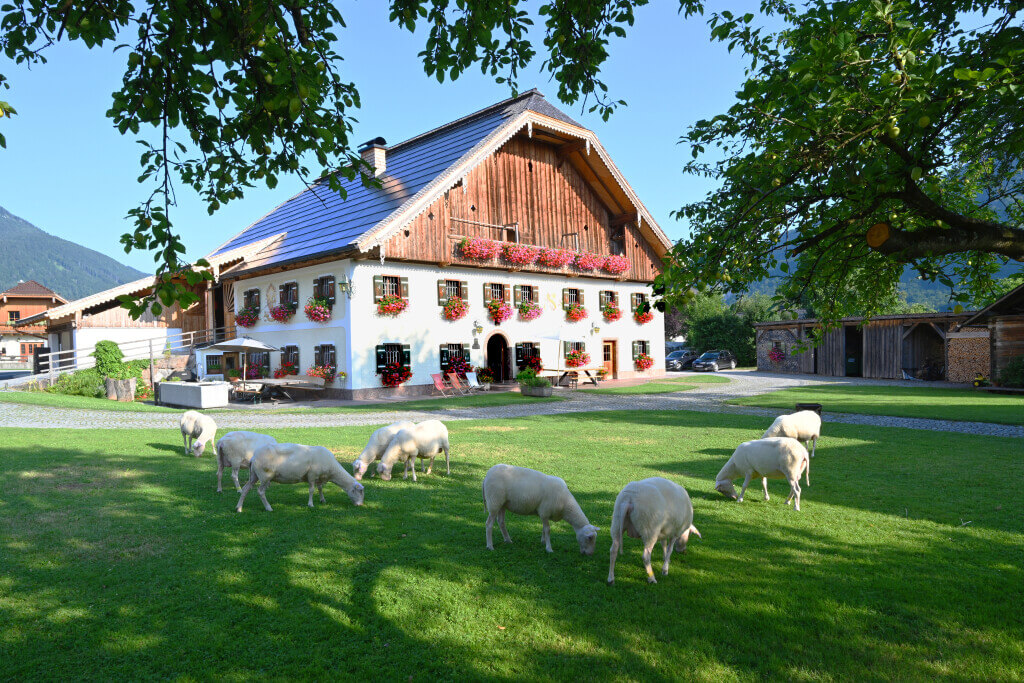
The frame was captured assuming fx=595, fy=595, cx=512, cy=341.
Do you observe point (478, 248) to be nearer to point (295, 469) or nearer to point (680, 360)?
point (295, 469)

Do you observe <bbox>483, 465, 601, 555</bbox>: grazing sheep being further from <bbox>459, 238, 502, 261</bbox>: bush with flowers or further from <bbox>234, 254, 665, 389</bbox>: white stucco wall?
<bbox>459, 238, 502, 261</bbox>: bush with flowers

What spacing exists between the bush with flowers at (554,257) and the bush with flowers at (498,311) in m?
2.97

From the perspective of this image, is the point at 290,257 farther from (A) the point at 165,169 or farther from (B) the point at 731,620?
(B) the point at 731,620

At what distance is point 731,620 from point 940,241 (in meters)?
3.32

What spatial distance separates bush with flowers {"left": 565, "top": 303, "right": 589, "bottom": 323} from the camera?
97.7 feet

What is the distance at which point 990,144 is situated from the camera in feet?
18.2

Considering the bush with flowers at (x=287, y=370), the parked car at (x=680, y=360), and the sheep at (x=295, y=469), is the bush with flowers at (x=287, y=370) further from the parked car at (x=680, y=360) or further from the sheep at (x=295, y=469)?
the parked car at (x=680, y=360)

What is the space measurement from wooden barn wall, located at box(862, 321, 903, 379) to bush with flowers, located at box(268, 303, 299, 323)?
30.4 metres

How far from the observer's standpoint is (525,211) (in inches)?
1118

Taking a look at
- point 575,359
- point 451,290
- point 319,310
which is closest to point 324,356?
point 319,310

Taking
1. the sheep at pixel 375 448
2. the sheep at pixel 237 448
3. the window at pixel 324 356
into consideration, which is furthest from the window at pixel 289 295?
the sheep at pixel 237 448

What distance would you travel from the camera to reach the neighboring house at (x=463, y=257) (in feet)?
76.9

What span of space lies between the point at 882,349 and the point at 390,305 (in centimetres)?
2732

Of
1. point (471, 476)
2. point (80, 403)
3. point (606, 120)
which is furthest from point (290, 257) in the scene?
point (606, 120)
